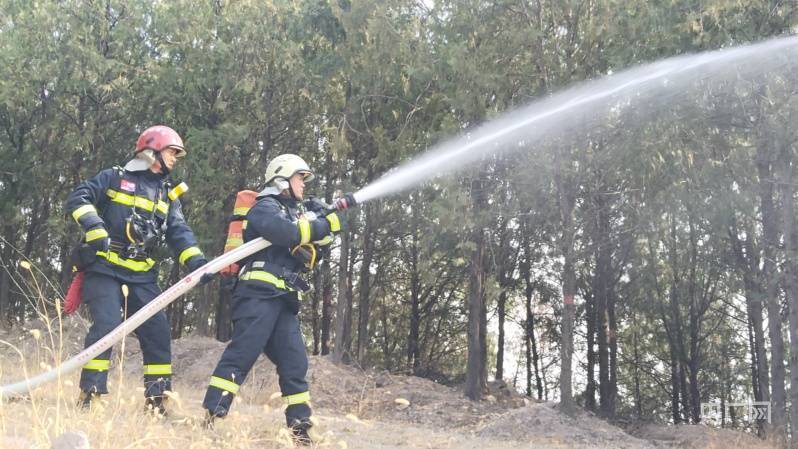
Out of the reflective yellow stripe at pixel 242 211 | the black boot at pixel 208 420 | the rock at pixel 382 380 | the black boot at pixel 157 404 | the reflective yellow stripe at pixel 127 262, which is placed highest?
the reflective yellow stripe at pixel 242 211

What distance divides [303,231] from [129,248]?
4.34 feet

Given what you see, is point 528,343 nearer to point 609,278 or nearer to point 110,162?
point 609,278

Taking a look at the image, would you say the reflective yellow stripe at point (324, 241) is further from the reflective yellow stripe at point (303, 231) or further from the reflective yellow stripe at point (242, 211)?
the reflective yellow stripe at point (242, 211)

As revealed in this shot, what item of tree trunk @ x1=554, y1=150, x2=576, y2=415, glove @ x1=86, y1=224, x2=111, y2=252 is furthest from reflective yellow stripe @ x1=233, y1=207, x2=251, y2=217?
tree trunk @ x1=554, y1=150, x2=576, y2=415

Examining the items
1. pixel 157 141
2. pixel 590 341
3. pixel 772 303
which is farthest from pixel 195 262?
pixel 590 341

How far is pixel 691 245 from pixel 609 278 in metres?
2.23

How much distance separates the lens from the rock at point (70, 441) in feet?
9.41

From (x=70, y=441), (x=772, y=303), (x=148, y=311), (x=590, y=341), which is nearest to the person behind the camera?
(x=70, y=441)

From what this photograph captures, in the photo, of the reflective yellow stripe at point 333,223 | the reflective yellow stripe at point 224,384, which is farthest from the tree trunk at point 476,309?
the reflective yellow stripe at point 224,384

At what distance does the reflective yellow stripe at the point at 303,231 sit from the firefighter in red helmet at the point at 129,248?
3.20ft

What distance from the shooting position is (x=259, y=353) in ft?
15.4

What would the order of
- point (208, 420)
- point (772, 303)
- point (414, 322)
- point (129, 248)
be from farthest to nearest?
point (414, 322), point (772, 303), point (129, 248), point (208, 420)

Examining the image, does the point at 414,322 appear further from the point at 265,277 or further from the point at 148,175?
the point at 265,277

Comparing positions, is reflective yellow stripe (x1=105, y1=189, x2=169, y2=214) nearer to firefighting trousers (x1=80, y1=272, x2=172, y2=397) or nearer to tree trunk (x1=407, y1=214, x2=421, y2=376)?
firefighting trousers (x1=80, y1=272, x2=172, y2=397)
